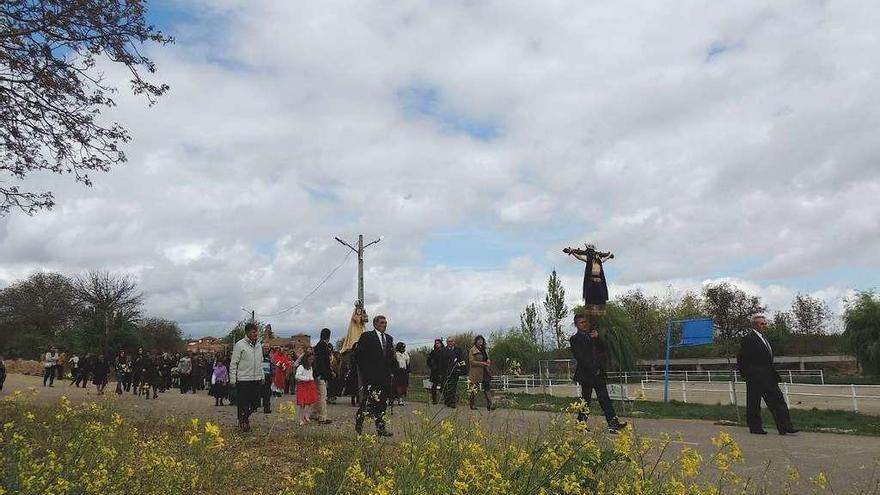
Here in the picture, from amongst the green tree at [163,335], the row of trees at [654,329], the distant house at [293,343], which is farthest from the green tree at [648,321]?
the green tree at [163,335]

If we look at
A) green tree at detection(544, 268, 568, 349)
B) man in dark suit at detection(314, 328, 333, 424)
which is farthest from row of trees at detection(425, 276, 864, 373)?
man in dark suit at detection(314, 328, 333, 424)

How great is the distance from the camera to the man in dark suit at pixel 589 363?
968 cm

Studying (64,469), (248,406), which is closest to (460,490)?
(64,469)

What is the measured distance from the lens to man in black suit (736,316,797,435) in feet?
32.8

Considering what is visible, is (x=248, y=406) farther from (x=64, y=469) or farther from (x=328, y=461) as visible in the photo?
(x=64, y=469)

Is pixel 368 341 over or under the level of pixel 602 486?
over

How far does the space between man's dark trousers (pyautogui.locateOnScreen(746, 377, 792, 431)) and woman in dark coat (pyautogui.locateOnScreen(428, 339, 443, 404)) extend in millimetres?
7644

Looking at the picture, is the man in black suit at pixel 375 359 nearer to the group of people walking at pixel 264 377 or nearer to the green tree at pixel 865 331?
the group of people walking at pixel 264 377

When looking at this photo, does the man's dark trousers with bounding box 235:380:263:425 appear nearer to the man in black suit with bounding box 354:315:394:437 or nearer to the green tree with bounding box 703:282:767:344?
the man in black suit with bounding box 354:315:394:437

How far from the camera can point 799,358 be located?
186 feet

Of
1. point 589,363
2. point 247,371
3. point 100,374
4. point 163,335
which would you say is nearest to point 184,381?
point 100,374

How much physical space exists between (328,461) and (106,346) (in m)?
63.4

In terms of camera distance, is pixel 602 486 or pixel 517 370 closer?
pixel 602 486

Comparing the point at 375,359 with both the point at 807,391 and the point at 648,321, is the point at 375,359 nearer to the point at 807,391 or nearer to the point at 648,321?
the point at 807,391
